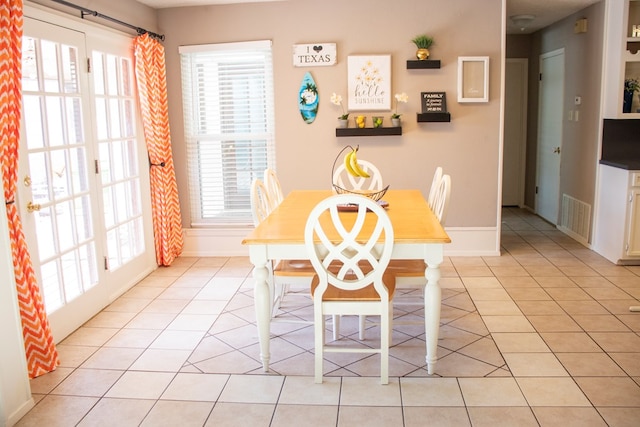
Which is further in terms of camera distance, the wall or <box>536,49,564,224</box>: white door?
<box>536,49,564,224</box>: white door

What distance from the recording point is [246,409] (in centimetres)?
269

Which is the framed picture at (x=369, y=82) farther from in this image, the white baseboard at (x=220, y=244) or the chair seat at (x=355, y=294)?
the chair seat at (x=355, y=294)

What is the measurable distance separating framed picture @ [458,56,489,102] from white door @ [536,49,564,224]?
1588mm

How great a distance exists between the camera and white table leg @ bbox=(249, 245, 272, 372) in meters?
2.93

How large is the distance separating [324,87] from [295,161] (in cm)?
71

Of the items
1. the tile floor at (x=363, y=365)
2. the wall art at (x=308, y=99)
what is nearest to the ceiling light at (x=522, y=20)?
the wall art at (x=308, y=99)

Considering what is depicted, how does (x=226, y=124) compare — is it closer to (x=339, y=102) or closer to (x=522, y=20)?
(x=339, y=102)

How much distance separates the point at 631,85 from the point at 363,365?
3.65 metres

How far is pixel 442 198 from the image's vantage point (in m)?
3.60

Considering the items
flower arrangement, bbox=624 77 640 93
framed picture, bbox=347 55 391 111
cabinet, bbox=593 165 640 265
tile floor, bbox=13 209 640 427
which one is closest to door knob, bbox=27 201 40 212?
tile floor, bbox=13 209 640 427

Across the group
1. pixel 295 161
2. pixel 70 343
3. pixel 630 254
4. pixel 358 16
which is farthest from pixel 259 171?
pixel 630 254

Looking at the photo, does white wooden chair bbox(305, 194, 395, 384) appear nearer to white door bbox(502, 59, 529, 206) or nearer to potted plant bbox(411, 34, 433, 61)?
potted plant bbox(411, 34, 433, 61)

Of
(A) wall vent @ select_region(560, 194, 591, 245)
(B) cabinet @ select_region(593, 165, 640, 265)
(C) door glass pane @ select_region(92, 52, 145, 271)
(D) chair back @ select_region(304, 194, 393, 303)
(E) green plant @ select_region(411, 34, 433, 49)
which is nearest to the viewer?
(D) chair back @ select_region(304, 194, 393, 303)

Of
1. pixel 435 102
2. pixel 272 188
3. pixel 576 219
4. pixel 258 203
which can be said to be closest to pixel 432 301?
pixel 258 203
